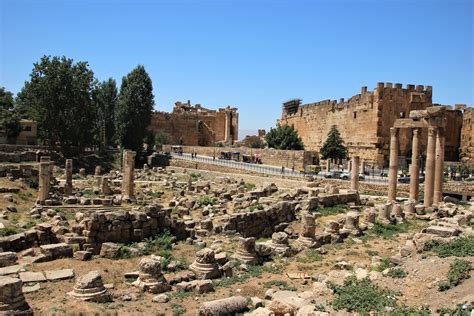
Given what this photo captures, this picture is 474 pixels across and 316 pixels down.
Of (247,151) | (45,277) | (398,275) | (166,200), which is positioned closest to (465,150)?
(247,151)

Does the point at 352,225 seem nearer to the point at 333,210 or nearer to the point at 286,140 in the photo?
the point at 333,210

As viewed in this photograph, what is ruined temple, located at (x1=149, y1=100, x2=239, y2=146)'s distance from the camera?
234ft

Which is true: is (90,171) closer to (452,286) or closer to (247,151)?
(247,151)

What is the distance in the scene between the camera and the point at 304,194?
27219 mm

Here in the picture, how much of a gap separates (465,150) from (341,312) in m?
40.3

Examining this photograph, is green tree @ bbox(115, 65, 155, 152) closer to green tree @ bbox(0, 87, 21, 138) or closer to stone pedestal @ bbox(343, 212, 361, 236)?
green tree @ bbox(0, 87, 21, 138)

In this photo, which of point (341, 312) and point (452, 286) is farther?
point (452, 286)

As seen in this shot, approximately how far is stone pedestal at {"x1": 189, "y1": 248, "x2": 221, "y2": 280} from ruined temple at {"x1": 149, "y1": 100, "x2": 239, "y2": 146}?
55599 mm

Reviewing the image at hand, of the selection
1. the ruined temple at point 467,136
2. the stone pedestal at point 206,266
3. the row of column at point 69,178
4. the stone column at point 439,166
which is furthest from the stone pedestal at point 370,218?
the ruined temple at point 467,136

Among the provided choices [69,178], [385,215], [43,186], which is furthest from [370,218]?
[69,178]

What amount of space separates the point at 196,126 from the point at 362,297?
64.8m

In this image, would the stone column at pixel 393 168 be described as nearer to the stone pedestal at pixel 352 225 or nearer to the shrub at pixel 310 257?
the stone pedestal at pixel 352 225

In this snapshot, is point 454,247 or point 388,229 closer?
point 454,247

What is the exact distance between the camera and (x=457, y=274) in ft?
34.2
